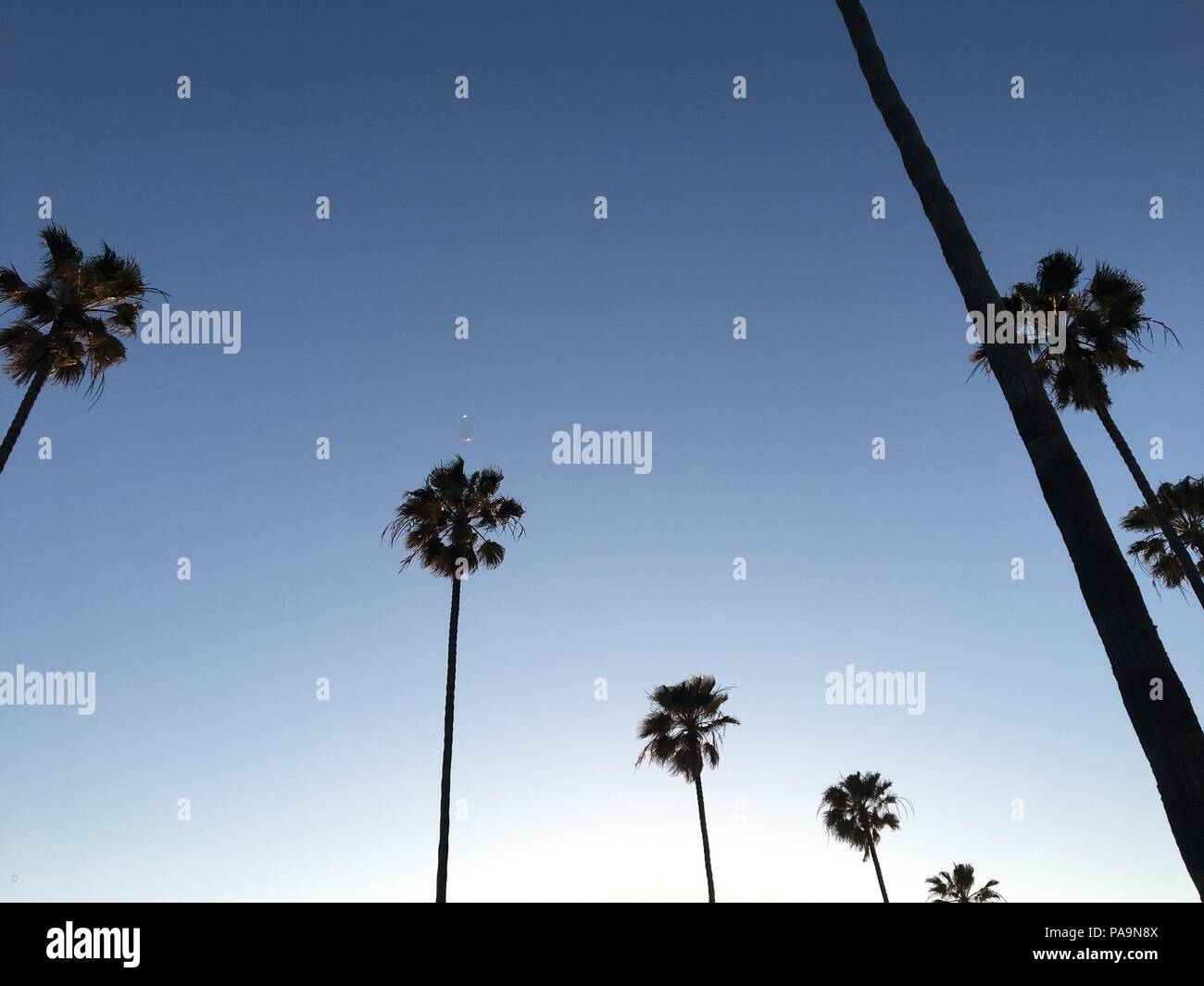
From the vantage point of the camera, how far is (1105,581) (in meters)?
4.54

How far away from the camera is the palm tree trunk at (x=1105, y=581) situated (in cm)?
403

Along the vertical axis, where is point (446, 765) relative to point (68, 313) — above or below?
below

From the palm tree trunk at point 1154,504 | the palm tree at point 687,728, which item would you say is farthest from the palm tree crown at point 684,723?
the palm tree trunk at point 1154,504

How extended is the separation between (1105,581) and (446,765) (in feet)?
69.0

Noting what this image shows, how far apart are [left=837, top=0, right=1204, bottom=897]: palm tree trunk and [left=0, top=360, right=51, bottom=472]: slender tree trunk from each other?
68.3 feet

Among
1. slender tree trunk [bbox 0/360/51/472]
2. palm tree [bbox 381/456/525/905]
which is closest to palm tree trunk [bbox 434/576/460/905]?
palm tree [bbox 381/456/525/905]

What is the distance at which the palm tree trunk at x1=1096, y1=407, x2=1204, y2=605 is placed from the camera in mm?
20266

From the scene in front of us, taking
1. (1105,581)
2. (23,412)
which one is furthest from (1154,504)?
(23,412)

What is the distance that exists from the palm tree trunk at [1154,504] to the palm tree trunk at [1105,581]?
1842 cm

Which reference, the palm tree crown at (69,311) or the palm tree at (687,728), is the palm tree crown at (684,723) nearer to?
the palm tree at (687,728)

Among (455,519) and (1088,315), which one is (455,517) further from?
(1088,315)
